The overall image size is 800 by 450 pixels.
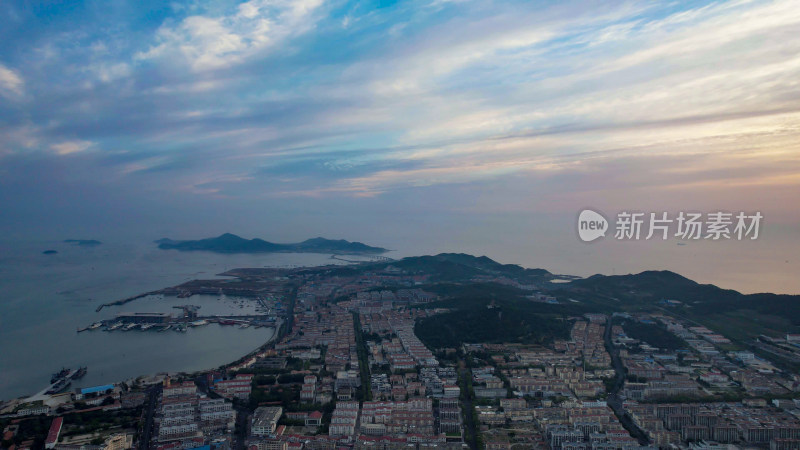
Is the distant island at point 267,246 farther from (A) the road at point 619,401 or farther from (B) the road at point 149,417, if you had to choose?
(B) the road at point 149,417

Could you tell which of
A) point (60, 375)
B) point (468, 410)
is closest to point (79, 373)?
point (60, 375)

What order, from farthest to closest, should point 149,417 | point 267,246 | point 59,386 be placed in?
point 267,246 → point 59,386 → point 149,417

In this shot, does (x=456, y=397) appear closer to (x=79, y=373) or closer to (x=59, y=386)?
(x=59, y=386)

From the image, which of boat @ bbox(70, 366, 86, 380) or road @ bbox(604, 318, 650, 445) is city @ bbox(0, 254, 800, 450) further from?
boat @ bbox(70, 366, 86, 380)

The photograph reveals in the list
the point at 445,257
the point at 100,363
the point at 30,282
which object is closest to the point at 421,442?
the point at 100,363

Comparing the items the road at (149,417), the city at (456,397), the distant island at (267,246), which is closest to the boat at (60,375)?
the city at (456,397)

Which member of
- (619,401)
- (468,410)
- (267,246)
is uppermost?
(267,246)

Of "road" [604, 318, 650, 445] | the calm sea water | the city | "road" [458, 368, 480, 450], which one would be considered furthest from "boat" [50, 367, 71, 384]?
"road" [604, 318, 650, 445]

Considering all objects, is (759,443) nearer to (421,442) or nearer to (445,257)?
(421,442)
